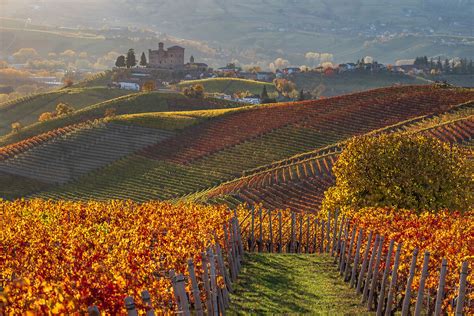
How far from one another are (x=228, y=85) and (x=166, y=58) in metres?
23.9

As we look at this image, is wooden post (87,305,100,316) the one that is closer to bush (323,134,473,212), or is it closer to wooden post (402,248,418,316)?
wooden post (402,248,418,316)

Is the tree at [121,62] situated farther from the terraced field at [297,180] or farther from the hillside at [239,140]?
the terraced field at [297,180]

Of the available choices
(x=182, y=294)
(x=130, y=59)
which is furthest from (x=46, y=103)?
(x=182, y=294)

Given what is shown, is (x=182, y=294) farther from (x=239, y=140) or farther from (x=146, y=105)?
(x=146, y=105)

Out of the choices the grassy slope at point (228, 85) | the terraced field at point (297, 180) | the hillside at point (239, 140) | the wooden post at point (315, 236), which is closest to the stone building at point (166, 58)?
the grassy slope at point (228, 85)

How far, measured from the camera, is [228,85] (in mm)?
179250

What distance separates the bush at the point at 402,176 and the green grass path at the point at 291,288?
7.58 meters

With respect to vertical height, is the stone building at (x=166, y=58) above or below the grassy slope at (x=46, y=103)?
above

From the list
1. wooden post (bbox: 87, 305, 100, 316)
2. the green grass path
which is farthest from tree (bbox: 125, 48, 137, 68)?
wooden post (bbox: 87, 305, 100, 316)

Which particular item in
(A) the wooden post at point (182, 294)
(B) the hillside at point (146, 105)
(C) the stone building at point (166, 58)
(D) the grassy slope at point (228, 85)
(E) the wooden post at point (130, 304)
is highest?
(C) the stone building at point (166, 58)

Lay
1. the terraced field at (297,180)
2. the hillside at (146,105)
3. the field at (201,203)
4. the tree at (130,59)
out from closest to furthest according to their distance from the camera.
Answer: the field at (201,203)
the terraced field at (297,180)
the hillside at (146,105)
the tree at (130,59)

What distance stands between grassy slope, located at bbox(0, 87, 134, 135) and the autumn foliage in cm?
11386

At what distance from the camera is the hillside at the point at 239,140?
66.1 metres

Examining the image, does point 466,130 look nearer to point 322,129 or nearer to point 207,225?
point 322,129
